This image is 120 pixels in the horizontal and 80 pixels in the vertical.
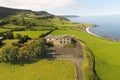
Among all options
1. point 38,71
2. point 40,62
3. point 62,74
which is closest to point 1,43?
point 40,62

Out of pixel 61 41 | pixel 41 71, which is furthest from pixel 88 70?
pixel 61 41

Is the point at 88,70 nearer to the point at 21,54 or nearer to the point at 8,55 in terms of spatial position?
the point at 21,54

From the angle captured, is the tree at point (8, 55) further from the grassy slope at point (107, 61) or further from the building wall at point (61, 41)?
the building wall at point (61, 41)

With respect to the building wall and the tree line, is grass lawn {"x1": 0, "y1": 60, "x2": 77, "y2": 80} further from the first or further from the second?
the building wall

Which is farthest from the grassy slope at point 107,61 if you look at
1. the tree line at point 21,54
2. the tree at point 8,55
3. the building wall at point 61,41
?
the tree at point 8,55

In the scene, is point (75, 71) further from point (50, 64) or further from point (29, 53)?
point (29, 53)

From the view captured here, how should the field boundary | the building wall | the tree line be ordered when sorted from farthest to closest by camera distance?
the building wall
the tree line
the field boundary

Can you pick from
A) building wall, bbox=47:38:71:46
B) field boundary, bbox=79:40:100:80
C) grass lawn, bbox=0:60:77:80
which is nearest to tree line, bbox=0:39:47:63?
grass lawn, bbox=0:60:77:80

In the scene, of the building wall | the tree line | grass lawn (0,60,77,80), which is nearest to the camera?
grass lawn (0,60,77,80)
